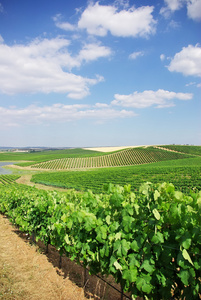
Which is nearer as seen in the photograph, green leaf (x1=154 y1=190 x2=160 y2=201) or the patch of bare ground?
green leaf (x1=154 y1=190 x2=160 y2=201)

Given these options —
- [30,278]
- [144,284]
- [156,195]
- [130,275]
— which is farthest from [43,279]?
[156,195]

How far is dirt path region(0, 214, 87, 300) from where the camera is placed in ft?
15.3

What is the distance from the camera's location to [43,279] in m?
5.37

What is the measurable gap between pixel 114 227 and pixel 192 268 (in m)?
1.50

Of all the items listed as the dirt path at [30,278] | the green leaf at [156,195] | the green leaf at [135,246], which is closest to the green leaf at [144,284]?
the green leaf at [135,246]

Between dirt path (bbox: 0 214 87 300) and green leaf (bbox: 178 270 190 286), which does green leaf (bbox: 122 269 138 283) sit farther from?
dirt path (bbox: 0 214 87 300)

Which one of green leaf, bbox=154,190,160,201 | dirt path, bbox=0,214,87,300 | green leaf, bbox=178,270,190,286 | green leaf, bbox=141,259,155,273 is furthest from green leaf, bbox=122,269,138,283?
dirt path, bbox=0,214,87,300

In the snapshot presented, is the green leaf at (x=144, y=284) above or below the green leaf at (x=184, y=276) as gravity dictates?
below

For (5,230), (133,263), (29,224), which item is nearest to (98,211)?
(133,263)

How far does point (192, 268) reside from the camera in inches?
111

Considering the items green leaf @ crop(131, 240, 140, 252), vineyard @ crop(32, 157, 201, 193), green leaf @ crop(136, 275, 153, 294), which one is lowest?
vineyard @ crop(32, 157, 201, 193)

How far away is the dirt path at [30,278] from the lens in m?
4.67

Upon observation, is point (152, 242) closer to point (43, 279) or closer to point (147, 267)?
point (147, 267)

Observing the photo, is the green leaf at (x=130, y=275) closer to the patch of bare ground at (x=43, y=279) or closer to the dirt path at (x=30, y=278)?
the patch of bare ground at (x=43, y=279)
